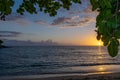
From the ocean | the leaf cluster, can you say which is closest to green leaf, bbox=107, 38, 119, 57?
the leaf cluster

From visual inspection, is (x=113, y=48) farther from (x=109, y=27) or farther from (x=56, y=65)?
(x=56, y=65)

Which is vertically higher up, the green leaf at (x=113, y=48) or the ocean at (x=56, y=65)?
the green leaf at (x=113, y=48)

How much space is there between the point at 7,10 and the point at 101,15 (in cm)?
261

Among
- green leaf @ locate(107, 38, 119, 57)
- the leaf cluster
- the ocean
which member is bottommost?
the ocean

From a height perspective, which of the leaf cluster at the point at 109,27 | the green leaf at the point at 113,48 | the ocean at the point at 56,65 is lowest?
the ocean at the point at 56,65

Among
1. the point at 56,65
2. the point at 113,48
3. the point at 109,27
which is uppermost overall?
the point at 109,27

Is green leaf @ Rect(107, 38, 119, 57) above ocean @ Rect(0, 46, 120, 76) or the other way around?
above

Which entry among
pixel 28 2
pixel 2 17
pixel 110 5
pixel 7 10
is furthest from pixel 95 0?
pixel 28 2

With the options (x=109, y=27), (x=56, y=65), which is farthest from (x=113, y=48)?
(x=56, y=65)

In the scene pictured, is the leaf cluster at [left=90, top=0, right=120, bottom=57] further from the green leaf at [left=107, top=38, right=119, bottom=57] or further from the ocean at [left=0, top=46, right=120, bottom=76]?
the ocean at [left=0, top=46, right=120, bottom=76]

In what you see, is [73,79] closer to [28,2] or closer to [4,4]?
[28,2]

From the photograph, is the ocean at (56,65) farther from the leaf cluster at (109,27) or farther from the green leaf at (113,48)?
the green leaf at (113,48)

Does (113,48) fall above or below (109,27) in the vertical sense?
below

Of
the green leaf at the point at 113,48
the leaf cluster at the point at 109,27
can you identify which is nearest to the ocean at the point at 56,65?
the leaf cluster at the point at 109,27
